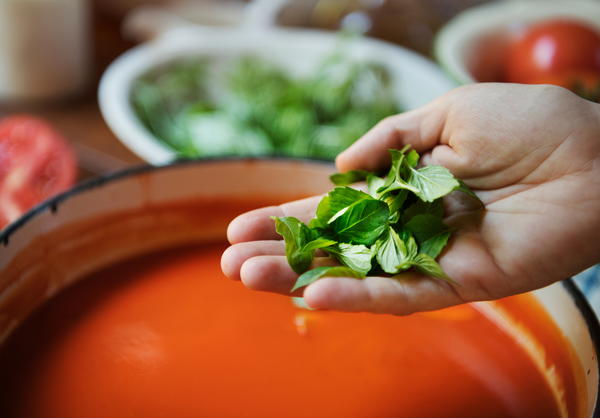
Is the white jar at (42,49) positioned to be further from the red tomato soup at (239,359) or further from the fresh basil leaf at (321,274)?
the fresh basil leaf at (321,274)

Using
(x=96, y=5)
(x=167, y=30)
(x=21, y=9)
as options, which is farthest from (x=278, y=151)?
(x=96, y=5)

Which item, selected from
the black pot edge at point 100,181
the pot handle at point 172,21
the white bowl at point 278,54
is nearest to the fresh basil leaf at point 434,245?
the black pot edge at point 100,181

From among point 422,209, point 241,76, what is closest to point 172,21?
point 241,76

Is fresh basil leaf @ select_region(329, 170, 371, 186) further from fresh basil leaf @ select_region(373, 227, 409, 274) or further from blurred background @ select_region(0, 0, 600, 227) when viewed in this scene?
blurred background @ select_region(0, 0, 600, 227)

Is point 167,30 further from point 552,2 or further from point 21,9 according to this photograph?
point 552,2

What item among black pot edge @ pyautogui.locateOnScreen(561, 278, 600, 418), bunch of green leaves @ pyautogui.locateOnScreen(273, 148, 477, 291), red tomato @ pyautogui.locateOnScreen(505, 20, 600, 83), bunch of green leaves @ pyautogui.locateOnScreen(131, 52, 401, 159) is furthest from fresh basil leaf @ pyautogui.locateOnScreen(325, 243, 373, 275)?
red tomato @ pyautogui.locateOnScreen(505, 20, 600, 83)

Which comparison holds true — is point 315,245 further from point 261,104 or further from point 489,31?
point 489,31
